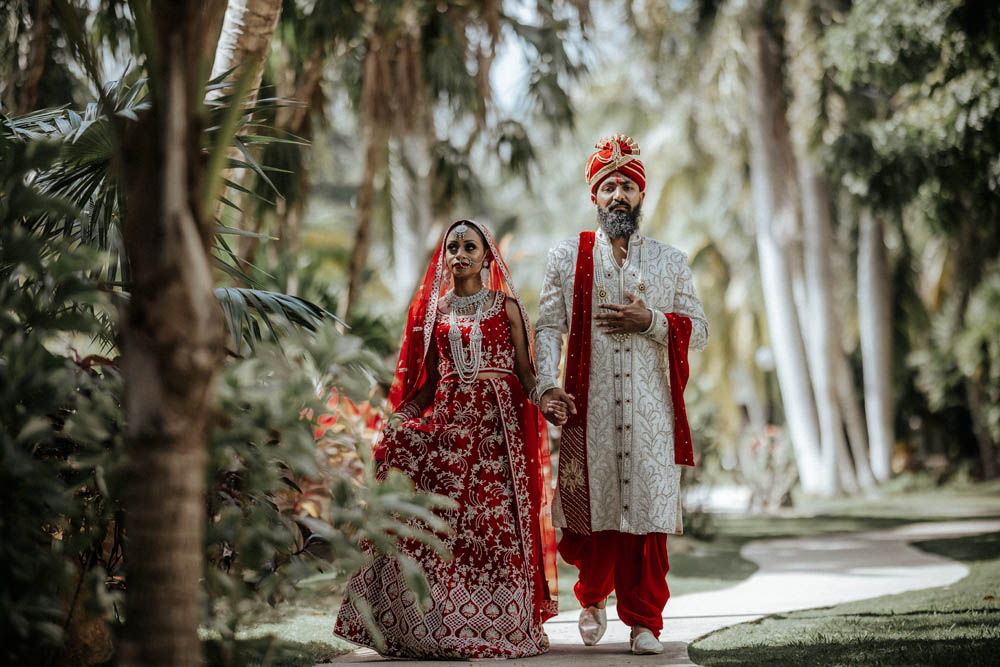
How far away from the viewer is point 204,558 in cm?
295

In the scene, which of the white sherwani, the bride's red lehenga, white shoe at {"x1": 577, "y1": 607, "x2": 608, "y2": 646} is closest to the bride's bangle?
the bride's red lehenga

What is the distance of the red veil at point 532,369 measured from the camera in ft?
16.2

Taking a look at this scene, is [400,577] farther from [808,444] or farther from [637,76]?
[637,76]

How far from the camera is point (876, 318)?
18500mm

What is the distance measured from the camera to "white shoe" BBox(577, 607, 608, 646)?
4766 millimetres

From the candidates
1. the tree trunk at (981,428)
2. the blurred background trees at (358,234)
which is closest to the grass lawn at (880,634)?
the blurred background trees at (358,234)

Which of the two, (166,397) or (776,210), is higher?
(776,210)

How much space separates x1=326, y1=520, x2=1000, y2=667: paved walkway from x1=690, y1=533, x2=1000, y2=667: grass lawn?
182mm

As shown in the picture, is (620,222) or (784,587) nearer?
(620,222)

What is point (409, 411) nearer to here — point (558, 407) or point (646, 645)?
point (558, 407)

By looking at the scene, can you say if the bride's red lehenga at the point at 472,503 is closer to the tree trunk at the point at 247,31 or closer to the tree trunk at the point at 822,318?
the tree trunk at the point at 247,31

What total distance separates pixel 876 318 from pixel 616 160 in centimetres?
1488

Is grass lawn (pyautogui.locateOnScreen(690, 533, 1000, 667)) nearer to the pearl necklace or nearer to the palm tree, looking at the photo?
A: the pearl necklace

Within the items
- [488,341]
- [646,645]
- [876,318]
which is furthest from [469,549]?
[876,318]
